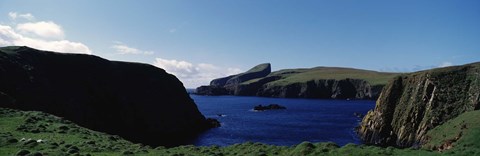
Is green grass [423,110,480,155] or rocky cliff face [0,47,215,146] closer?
green grass [423,110,480,155]

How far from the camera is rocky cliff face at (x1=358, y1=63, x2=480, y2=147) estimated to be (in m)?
76.4

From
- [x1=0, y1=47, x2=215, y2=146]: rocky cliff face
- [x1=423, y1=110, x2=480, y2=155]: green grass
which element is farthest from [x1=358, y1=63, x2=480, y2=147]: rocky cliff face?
[x1=0, y1=47, x2=215, y2=146]: rocky cliff face

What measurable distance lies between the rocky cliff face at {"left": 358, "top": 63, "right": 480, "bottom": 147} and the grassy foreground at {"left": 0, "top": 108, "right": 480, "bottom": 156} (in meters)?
22.2

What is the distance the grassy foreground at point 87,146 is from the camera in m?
32.7

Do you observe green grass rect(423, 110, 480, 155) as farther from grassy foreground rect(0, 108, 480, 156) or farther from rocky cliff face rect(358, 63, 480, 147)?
rocky cliff face rect(358, 63, 480, 147)

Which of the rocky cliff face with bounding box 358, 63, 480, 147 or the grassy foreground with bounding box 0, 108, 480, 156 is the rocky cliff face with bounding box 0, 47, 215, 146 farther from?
the rocky cliff face with bounding box 358, 63, 480, 147

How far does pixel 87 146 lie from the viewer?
36.1 meters

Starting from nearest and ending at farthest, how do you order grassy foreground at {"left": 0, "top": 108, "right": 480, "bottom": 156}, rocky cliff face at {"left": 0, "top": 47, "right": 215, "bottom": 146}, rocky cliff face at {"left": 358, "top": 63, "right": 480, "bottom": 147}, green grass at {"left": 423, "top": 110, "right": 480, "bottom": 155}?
grassy foreground at {"left": 0, "top": 108, "right": 480, "bottom": 156}, green grass at {"left": 423, "top": 110, "right": 480, "bottom": 155}, rocky cliff face at {"left": 358, "top": 63, "right": 480, "bottom": 147}, rocky cliff face at {"left": 0, "top": 47, "right": 215, "bottom": 146}

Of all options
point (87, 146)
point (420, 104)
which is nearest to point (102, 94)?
point (87, 146)

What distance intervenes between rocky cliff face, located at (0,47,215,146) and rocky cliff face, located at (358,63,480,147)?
49228mm

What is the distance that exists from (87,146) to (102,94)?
6848 centimetres

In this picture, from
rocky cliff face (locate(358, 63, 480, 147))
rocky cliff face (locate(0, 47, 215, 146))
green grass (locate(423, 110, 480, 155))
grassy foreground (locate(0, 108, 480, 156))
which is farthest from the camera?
rocky cliff face (locate(0, 47, 215, 146))

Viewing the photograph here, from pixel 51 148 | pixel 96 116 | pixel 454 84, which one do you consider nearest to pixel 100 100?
pixel 96 116

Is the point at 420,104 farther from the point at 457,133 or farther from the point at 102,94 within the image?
the point at 102,94
